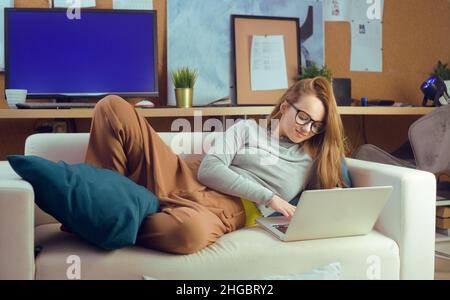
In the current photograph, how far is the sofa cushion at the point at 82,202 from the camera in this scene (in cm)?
112

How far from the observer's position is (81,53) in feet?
7.41

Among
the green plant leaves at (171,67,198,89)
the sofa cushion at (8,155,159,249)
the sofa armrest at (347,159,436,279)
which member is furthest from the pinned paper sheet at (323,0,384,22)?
the sofa cushion at (8,155,159,249)

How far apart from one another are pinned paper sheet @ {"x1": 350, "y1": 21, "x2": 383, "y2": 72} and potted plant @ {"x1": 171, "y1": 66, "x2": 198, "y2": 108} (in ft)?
3.32

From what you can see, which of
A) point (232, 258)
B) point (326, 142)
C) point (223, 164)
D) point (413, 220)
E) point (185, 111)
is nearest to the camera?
point (232, 258)

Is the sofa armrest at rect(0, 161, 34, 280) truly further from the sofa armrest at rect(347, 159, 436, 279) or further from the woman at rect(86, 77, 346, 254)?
the sofa armrest at rect(347, 159, 436, 279)

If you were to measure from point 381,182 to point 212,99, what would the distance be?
1.25m

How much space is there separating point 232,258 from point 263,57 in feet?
5.11

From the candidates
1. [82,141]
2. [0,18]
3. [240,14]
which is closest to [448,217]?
[240,14]

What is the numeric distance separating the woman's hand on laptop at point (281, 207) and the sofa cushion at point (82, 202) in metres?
0.43

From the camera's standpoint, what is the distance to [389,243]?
134 cm

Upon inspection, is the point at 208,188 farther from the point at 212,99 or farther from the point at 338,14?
the point at 338,14
